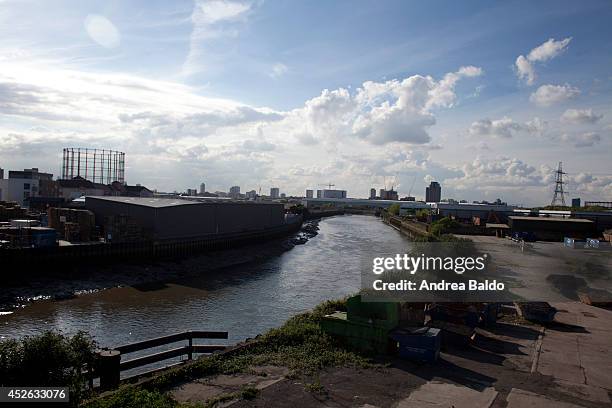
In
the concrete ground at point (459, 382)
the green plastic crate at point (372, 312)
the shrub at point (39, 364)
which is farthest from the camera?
the green plastic crate at point (372, 312)

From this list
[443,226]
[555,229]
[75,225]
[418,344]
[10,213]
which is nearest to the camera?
[418,344]

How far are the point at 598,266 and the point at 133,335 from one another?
118 feet

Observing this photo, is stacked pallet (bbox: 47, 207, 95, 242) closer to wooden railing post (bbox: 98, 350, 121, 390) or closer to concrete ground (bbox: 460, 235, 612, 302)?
wooden railing post (bbox: 98, 350, 121, 390)

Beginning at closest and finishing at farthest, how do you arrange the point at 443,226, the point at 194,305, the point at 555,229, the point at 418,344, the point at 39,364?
the point at 39,364 → the point at 418,344 → the point at 194,305 → the point at 555,229 → the point at 443,226

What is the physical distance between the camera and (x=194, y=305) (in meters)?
29.0

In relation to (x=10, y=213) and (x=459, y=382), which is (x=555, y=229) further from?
(x=10, y=213)

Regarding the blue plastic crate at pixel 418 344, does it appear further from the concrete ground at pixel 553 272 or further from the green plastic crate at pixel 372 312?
the concrete ground at pixel 553 272

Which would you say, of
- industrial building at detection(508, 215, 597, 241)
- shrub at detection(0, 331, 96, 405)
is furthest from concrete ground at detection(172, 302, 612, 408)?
industrial building at detection(508, 215, 597, 241)

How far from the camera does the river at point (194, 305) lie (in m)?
23.2

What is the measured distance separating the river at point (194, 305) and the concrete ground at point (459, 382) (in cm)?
881

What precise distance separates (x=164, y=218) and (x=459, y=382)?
129 ft

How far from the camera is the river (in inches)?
915

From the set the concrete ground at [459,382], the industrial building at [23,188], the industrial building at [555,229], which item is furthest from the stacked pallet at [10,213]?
the industrial building at [555,229]

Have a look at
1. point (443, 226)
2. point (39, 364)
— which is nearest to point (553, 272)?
point (443, 226)
